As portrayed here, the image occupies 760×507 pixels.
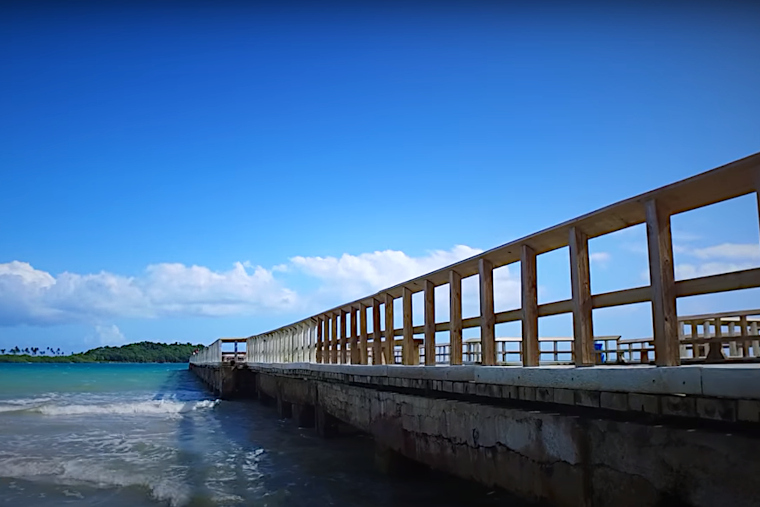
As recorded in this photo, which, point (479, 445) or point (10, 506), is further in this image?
point (10, 506)

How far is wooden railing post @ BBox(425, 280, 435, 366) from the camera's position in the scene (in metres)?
8.82

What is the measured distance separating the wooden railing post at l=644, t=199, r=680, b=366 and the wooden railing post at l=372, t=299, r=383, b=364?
277 inches

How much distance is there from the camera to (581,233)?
18.3 ft

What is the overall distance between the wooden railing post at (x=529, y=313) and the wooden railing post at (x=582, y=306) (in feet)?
2.47

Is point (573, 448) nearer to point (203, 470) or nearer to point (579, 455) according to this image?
point (579, 455)

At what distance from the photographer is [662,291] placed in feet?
14.7

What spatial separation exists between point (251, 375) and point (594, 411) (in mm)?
26684

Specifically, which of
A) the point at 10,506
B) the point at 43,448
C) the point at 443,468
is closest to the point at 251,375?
the point at 43,448

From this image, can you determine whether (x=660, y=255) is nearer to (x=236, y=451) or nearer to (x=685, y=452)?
(x=685, y=452)

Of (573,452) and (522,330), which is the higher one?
(522,330)

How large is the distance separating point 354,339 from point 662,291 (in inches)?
351

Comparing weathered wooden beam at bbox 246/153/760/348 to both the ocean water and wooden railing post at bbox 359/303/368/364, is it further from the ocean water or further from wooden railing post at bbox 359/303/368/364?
wooden railing post at bbox 359/303/368/364

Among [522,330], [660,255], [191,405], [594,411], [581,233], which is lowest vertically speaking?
[191,405]

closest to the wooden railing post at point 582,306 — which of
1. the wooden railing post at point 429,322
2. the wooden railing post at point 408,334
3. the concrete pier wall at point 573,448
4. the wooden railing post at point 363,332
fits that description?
the concrete pier wall at point 573,448
